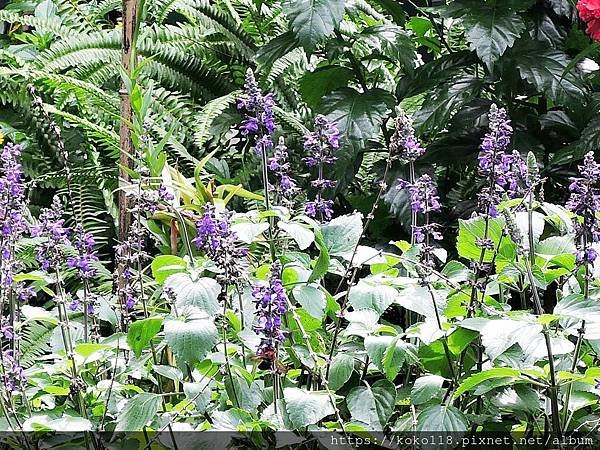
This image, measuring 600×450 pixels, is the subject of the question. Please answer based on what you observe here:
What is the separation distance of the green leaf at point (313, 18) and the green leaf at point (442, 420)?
103 cm

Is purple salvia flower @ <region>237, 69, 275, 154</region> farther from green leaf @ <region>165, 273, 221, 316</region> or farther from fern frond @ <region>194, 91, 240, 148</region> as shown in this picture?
fern frond @ <region>194, 91, 240, 148</region>

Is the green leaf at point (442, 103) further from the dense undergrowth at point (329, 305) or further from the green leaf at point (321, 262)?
the green leaf at point (321, 262)

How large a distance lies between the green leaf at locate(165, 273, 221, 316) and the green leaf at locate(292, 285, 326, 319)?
0.38ft

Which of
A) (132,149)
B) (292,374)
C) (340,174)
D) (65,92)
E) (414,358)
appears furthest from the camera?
(65,92)

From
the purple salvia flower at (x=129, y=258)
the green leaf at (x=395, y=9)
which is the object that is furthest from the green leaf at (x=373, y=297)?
the green leaf at (x=395, y=9)

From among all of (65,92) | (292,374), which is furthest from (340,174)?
(65,92)

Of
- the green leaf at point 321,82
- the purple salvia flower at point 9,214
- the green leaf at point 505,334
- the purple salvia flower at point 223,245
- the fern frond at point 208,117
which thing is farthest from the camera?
the fern frond at point 208,117

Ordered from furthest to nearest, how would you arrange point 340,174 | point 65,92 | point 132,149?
point 65,92, point 340,174, point 132,149

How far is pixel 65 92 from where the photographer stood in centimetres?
267

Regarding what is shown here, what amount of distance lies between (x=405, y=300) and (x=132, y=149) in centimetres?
82

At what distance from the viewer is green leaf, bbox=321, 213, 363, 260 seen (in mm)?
1146

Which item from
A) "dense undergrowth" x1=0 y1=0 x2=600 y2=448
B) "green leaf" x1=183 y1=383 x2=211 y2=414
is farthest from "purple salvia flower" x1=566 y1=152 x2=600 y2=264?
"green leaf" x1=183 y1=383 x2=211 y2=414

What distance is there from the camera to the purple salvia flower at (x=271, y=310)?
3.02ft

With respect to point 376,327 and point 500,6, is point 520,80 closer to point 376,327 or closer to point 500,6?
point 500,6
